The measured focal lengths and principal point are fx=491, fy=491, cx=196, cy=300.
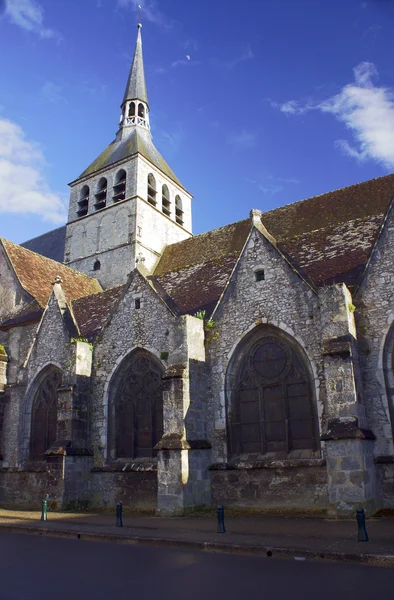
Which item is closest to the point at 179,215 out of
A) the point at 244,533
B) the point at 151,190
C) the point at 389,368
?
the point at 151,190

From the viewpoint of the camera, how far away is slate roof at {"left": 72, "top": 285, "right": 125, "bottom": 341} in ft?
62.0

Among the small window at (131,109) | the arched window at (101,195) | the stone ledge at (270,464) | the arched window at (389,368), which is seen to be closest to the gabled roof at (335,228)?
the arched window at (389,368)

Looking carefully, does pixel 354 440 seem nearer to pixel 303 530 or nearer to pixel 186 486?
pixel 303 530

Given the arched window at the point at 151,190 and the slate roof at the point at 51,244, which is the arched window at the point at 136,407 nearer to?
the arched window at the point at 151,190

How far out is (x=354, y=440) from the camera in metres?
10.7

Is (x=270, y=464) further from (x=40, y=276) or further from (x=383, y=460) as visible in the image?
(x=40, y=276)

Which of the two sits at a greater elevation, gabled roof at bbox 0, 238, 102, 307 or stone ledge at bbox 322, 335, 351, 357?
gabled roof at bbox 0, 238, 102, 307

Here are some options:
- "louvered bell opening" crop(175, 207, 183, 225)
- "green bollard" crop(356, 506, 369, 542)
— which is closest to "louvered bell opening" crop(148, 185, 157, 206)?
"louvered bell opening" crop(175, 207, 183, 225)

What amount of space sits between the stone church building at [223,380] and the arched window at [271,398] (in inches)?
1.3

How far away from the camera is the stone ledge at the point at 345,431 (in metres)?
10.7

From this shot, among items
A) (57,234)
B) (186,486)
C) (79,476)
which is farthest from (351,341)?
(57,234)

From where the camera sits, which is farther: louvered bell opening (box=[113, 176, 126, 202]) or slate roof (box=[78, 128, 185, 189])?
slate roof (box=[78, 128, 185, 189])

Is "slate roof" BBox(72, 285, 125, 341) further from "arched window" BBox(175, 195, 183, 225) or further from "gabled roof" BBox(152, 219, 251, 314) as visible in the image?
"arched window" BBox(175, 195, 183, 225)

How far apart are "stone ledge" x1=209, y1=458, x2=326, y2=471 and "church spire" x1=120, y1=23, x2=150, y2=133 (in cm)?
2979
